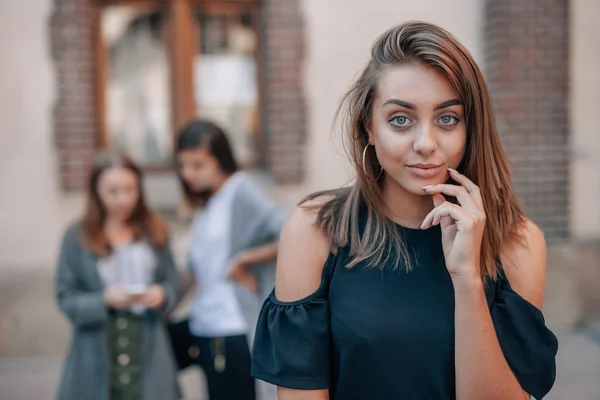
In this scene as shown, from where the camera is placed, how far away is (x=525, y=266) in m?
1.73

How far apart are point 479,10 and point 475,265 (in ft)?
15.1

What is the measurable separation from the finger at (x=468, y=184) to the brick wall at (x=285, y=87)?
3998 mm

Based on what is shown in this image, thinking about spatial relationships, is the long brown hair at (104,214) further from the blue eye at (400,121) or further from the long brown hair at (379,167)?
the blue eye at (400,121)

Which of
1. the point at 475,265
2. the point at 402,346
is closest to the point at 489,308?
the point at 475,265

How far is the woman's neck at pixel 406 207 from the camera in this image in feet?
5.83

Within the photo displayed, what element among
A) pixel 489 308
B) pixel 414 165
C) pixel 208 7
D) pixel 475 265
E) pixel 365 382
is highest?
pixel 208 7

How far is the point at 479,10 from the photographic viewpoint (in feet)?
19.1

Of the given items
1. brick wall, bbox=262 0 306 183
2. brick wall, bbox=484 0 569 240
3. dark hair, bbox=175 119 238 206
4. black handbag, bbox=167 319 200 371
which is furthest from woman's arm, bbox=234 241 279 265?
brick wall, bbox=484 0 569 240

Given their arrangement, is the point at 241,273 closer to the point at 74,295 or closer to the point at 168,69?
the point at 74,295

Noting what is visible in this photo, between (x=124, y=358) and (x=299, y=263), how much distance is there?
186cm

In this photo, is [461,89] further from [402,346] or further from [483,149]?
[402,346]

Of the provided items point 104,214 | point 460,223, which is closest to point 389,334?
point 460,223

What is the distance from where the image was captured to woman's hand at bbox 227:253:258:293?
10.9ft

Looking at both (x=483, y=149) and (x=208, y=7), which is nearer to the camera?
(x=483, y=149)
